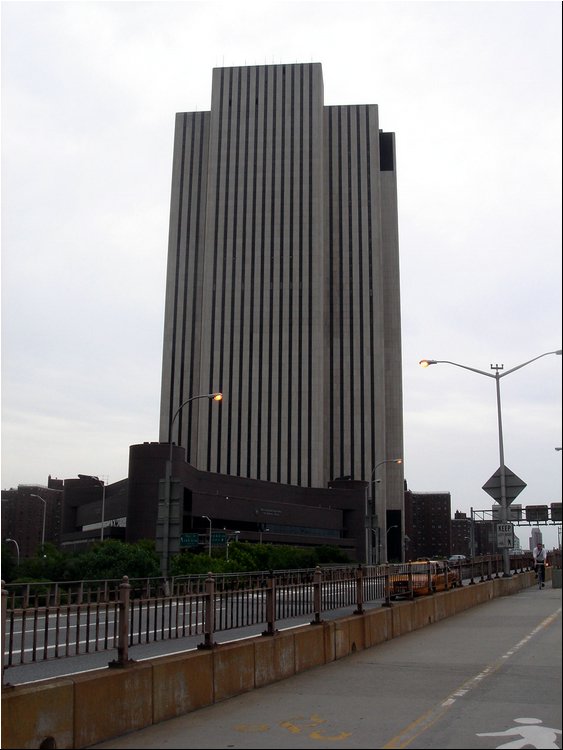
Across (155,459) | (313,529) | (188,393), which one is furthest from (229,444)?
(155,459)

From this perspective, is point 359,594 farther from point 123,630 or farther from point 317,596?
point 123,630

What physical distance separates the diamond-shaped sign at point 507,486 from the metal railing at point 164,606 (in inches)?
389

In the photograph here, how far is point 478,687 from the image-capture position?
9938 millimetres

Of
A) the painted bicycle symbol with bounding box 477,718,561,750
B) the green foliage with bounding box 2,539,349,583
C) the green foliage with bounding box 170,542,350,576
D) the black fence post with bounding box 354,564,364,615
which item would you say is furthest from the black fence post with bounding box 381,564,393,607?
the green foliage with bounding box 170,542,350,576

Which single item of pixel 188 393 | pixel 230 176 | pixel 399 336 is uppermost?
pixel 230 176

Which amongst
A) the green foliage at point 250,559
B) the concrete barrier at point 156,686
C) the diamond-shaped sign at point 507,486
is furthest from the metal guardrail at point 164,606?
the green foliage at point 250,559

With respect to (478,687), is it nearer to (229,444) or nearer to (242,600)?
(242,600)

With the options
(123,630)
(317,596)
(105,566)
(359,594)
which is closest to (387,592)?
(359,594)

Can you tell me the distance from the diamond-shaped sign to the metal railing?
988 cm

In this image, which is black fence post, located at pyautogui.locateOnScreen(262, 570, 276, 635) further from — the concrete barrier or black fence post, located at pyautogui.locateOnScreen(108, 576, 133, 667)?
black fence post, located at pyautogui.locateOnScreen(108, 576, 133, 667)

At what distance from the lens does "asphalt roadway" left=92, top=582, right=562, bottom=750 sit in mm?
7160

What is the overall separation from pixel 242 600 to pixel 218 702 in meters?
1.96

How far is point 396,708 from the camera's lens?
8633 millimetres

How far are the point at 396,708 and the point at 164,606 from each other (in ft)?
10.4
